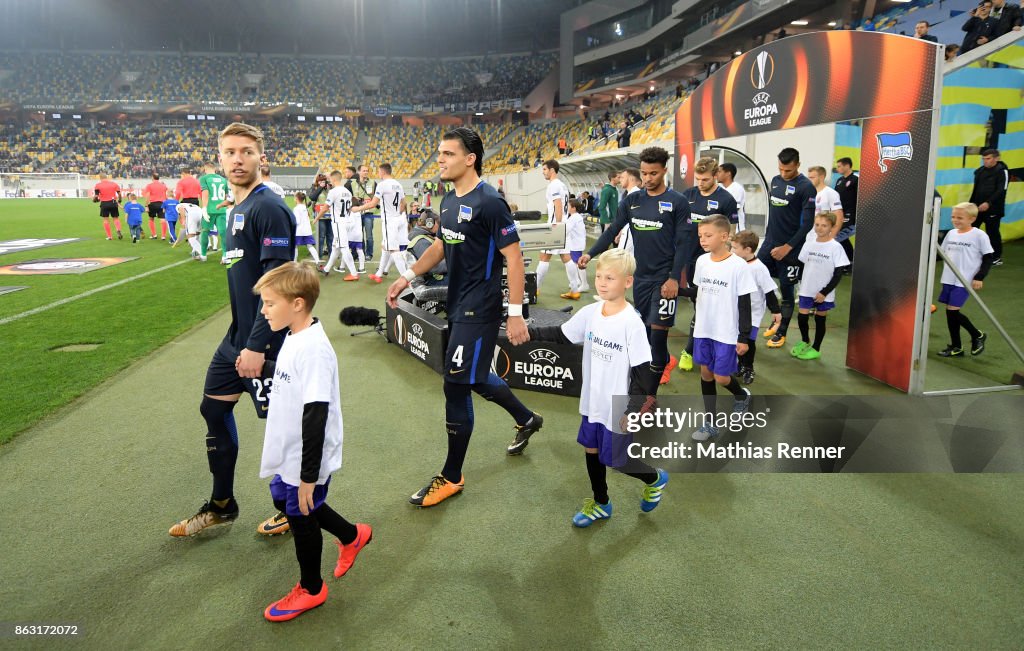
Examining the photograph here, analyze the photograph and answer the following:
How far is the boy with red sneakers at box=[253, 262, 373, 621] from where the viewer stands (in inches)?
97.7

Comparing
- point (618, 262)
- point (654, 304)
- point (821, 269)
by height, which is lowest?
point (654, 304)

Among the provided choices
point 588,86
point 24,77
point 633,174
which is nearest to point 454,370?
point 633,174

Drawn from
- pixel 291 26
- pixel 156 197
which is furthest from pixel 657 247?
pixel 291 26

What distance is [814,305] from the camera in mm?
7125

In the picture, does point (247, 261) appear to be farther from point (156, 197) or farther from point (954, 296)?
point (156, 197)

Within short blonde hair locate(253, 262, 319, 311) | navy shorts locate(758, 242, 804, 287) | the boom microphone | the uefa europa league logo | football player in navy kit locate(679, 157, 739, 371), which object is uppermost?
the uefa europa league logo

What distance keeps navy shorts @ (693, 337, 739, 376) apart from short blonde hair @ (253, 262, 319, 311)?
3.19 m

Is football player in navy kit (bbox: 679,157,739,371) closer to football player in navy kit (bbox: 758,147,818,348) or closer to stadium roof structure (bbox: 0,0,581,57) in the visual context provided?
football player in navy kit (bbox: 758,147,818,348)

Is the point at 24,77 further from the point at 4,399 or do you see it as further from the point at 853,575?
the point at 853,575

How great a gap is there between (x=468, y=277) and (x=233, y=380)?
145 cm

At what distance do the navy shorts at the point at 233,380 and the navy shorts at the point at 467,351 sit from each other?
102 centimetres

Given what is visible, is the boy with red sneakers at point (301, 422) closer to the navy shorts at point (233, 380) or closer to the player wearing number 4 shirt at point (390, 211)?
the navy shorts at point (233, 380)

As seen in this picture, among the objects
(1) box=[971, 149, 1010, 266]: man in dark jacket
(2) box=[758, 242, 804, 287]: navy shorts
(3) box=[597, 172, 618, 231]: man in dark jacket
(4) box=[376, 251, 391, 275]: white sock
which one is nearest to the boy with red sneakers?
(2) box=[758, 242, 804, 287]: navy shorts

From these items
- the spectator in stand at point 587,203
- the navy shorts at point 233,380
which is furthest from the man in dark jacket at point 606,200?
the spectator in stand at point 587,203
